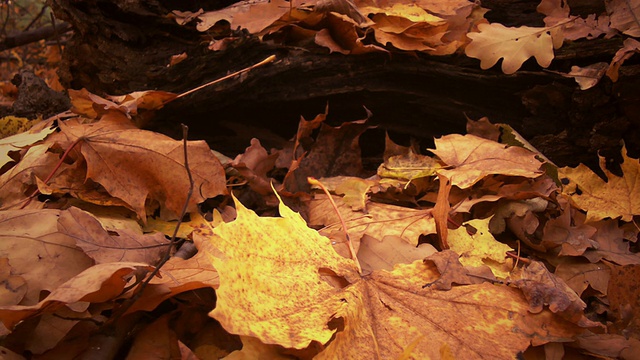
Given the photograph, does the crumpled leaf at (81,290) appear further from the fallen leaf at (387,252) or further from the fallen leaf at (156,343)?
the fallen leaf at (387,252)

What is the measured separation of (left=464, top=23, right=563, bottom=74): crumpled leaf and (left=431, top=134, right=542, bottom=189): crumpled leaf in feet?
0.88

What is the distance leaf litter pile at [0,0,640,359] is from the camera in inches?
31.3

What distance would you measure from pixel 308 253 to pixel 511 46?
0.99 metres

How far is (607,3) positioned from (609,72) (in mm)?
273

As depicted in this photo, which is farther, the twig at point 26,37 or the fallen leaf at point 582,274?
the twig at point 26,37

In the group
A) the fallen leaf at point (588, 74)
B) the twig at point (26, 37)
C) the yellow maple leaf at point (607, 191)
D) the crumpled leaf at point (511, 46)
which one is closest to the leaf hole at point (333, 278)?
the yellow maple leaf at point (607, 191)

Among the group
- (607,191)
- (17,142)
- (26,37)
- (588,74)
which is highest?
(588,74)

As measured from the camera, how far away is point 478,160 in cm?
131

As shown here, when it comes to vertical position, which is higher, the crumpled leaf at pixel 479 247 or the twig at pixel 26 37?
the crumpled leaf at pixel 479 247

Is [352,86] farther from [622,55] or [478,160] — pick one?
[622,55]

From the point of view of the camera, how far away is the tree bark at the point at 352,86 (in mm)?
1522

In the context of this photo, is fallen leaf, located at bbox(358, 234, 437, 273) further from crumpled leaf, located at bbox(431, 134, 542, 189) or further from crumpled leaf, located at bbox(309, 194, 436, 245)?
crumpled leaf, located at bbox(431, 134, 542, 189)

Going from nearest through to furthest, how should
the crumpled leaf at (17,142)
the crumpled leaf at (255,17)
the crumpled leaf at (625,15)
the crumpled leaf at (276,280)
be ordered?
1. the crumpled leaf at (276,280)
2. the crumpled leaf at (17,142)
3. the crumpled leaf at (625,15)
4. the crumpled leaf at (255,17)

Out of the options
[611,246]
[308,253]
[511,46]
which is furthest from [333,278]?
[511,46]
